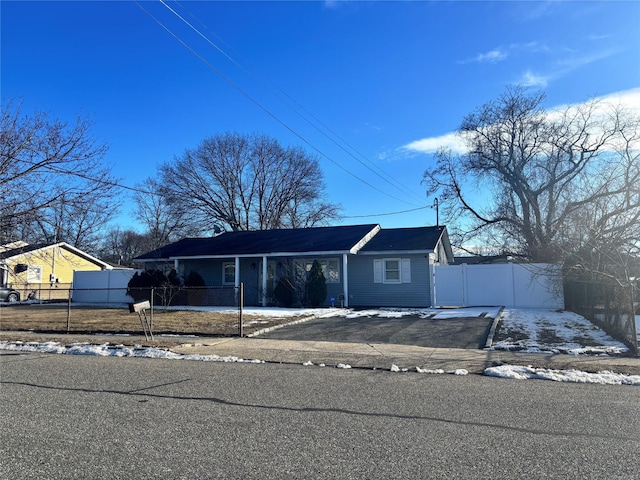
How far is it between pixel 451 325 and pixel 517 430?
9837 mm

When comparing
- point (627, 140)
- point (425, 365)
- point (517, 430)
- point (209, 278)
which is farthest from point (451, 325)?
point (627, 140)

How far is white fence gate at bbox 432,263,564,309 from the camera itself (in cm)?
2008

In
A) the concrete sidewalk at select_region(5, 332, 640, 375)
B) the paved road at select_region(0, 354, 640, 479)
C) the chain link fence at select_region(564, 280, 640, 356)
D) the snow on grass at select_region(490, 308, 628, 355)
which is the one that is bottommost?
the paved road at select_region(0, 354, 640, 479)

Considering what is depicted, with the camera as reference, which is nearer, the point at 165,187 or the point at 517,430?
the point at 517,430

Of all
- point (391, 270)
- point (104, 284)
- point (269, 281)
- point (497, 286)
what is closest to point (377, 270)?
point (391, 270)

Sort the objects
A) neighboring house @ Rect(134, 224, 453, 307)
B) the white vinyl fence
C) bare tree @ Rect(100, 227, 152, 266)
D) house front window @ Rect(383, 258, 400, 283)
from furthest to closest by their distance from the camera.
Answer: bare tree @ Rect(100, 227, 152, 266), the white vinyl fence, house front window @ Rect(383, 258, 400, 283), neighboring house @ Rect(134, 224, 453, 307)

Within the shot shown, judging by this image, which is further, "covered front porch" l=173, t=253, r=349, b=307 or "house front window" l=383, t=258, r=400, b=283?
"covered front porch" l=173, t=253, r=349, b=307

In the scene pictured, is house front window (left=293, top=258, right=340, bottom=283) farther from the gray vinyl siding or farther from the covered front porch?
the gray vinyl siding

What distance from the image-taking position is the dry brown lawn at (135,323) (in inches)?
549

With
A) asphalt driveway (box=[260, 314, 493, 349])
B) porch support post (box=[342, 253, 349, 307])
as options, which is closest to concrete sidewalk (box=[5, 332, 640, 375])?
asphalt driveway (box=[260, 314, 493, 349])

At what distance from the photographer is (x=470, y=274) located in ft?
70.3

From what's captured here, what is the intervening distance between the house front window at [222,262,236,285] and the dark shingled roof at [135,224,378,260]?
101 centimetres

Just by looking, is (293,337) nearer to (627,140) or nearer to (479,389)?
(479,389)

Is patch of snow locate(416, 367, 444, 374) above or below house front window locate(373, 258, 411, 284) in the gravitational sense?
below
